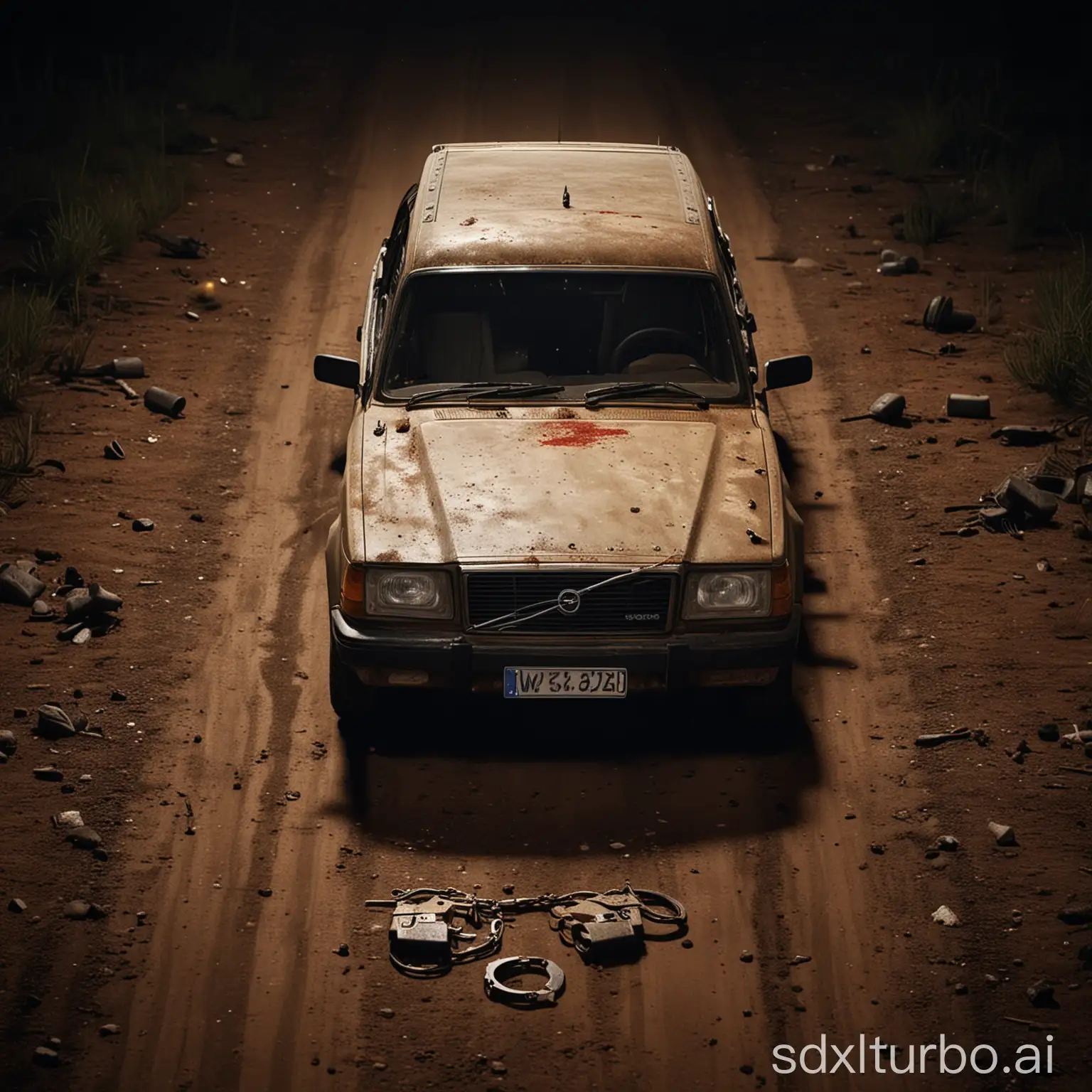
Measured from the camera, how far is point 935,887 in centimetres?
683

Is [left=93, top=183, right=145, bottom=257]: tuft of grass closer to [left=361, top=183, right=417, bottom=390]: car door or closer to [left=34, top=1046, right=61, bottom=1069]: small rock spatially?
[left=361, top=183, right=417, bottom=390]: car door

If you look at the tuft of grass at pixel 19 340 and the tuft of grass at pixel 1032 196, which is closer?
the tuft of grass at pixel 19 340

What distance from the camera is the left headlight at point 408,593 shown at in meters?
7.33

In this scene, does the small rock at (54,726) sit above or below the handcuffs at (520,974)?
below

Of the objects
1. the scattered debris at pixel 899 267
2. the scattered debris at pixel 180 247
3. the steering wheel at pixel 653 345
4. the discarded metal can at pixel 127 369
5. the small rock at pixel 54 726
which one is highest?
the steering wheel at pixel 653 345

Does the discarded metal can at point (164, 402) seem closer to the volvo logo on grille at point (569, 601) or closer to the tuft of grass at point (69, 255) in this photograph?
the tuft of grass at point (69, 255)

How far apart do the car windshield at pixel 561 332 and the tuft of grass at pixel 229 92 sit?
11072 millimetres

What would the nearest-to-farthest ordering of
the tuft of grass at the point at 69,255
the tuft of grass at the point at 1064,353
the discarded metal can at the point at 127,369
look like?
the tuft of grass at the point at 1064,353 < the discarded metal can at the point at 127,369 < the tuft of grass at the point at 69,255

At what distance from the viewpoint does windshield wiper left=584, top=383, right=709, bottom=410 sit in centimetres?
832

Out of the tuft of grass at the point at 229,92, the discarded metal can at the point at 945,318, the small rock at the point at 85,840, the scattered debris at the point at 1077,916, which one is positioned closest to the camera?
the scattered debris at the point at 1077,916

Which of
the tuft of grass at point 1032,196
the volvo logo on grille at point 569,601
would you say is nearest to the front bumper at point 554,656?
the volvo logo on grille at point 569,601

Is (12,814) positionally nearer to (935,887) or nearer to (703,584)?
(703,584)

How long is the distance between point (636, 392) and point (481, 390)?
71 centimetres

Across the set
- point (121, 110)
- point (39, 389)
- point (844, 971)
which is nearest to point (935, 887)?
point (844, 971)
